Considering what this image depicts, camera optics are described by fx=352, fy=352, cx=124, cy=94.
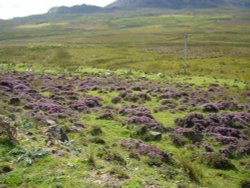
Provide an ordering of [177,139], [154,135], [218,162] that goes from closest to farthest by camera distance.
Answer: [218,162] → [177,139] → [154,135]

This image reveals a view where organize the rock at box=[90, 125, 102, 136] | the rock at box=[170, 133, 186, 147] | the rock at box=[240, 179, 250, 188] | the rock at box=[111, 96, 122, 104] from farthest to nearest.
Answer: the rock at box=[111, 96, 122, 104]
the rock at box=[90, 125, 102, 136]
the rock at box=[170, 133, 186, 147]
the rock at box=[240, 179, 250, 188]

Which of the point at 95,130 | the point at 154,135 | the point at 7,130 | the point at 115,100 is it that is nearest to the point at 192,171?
Result: the point at 154,135

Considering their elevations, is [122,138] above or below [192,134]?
above

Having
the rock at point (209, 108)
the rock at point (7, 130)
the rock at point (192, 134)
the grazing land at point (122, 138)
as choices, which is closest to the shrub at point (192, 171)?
the grazing land at point (122, 138)

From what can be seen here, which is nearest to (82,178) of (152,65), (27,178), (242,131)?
(27,178)

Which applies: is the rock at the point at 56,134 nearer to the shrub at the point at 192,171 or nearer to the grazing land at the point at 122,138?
the grazing land at the point at 122,138

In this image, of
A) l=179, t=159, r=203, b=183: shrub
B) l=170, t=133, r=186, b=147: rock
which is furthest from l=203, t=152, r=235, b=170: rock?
l=170, t=133, r=186, b=147: rock

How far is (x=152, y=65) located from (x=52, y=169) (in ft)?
189

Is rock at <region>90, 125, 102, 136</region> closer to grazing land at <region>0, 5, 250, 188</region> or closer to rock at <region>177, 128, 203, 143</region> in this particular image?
grazing land at <region>0, 5, 250, 188</region>

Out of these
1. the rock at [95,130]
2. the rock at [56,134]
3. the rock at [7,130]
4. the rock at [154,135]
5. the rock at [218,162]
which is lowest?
the rock at [218,162]

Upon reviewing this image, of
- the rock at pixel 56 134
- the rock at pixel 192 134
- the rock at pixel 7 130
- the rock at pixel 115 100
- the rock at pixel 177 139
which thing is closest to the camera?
the rock at pixel 7 130

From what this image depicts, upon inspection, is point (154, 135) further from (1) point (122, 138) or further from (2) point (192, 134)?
(2) point (192, 134)

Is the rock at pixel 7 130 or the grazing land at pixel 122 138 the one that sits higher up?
the rock at pixel 7 130

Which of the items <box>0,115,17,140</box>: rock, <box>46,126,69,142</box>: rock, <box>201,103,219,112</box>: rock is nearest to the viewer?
<box>0,115,17,140</box>: rock
